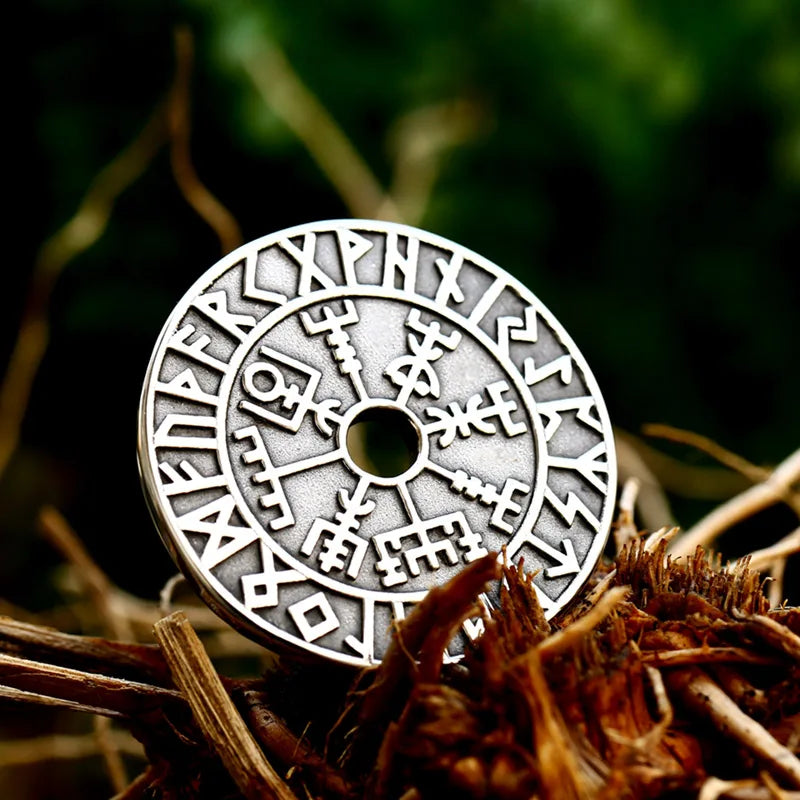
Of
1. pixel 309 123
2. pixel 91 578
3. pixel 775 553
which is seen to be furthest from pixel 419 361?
pixel 309 123

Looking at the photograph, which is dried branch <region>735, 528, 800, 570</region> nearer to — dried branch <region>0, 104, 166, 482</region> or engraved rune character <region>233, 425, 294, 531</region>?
engraved rune character <region>233, 425, 294, 531</region>

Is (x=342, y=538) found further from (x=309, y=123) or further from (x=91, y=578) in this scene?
(x=309, y=123)

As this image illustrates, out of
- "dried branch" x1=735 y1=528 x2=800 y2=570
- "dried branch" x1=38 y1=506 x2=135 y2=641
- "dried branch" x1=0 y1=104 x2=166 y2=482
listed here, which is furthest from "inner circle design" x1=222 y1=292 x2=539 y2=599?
"dried branch" x1=0 y1=104 x2=166 y2=482

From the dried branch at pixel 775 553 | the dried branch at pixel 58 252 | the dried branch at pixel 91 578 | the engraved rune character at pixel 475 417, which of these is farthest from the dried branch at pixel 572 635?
the dried branch at pixel 58 252

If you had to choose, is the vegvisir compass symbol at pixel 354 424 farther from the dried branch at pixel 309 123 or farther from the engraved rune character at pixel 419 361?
→ the dried branch at pixel 309 123

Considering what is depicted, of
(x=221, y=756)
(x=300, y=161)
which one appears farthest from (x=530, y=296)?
(x=300, y=161)
